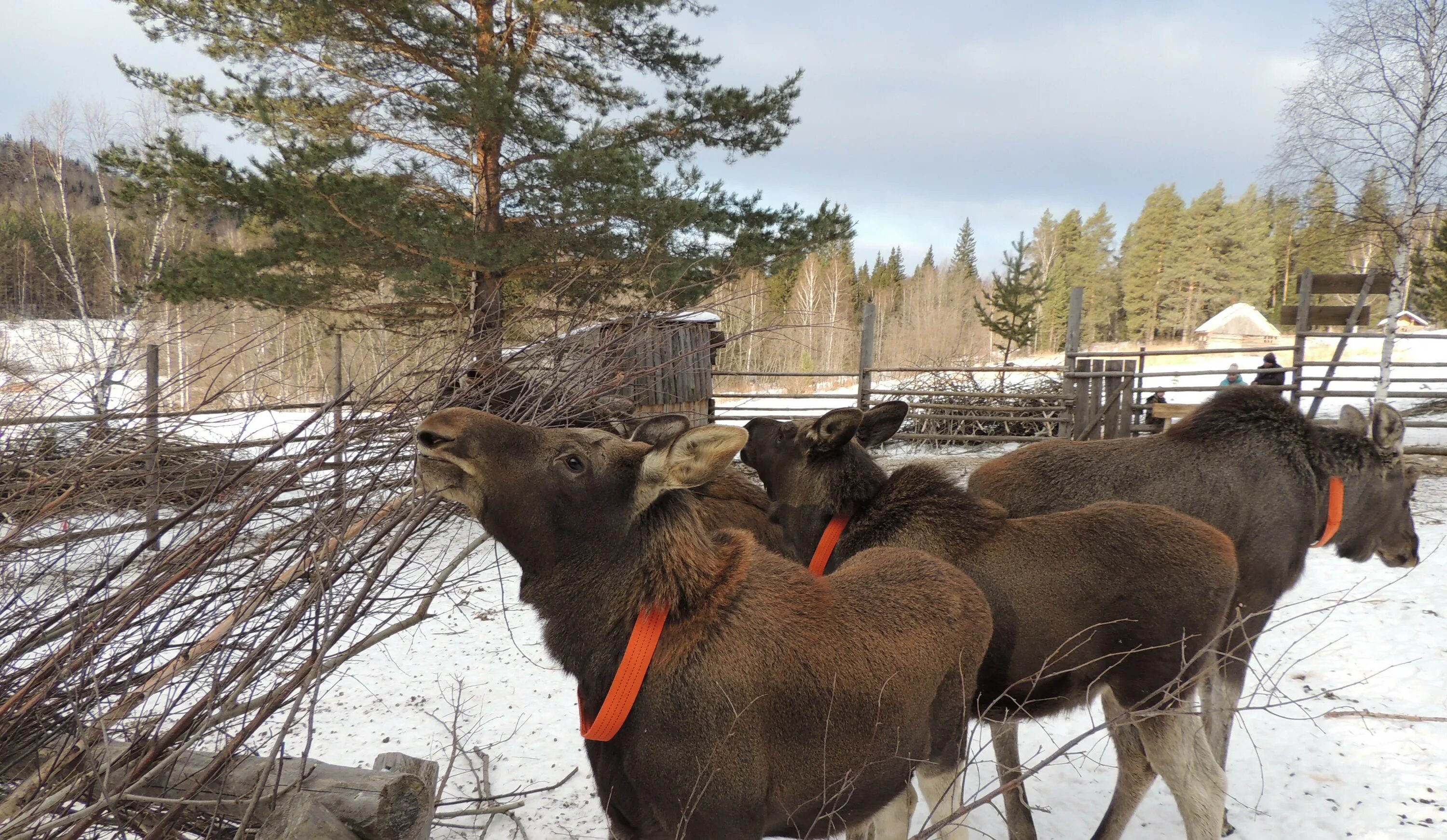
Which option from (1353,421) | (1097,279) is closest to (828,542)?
(1353,421)

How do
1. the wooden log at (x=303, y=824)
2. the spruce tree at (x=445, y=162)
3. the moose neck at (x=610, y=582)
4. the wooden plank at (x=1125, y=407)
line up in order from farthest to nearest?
the wooden plank at (x=1125, y=407) → the spruce tree at (x=445, y=162) → the wooden log at (x=303, y=824) → the moose neck at (x=610, y=582)

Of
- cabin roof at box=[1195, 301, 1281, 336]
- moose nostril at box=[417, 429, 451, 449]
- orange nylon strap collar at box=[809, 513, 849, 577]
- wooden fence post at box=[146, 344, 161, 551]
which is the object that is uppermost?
cabin roof at box=[1195, 301, 1281, 336]

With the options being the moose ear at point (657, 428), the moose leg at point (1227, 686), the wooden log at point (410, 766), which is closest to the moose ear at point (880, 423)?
the moose ear at point (657, 428)

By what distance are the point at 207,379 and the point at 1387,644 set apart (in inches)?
404

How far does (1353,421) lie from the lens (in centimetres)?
512

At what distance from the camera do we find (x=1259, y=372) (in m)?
14.6

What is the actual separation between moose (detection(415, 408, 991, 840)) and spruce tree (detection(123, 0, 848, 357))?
20.8 ft

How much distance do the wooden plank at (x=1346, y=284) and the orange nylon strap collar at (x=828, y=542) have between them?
45.3 feet

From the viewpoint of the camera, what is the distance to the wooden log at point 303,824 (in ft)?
8.71

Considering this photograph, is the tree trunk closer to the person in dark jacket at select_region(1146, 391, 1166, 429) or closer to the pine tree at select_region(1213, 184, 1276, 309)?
the person in dark jacket at select_region(1146, 391, 1166, 429)

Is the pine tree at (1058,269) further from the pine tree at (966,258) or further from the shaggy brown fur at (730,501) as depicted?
the shaggy brown fur at (730,501)

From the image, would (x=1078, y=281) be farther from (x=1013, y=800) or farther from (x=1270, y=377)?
(x=1013, y=800)

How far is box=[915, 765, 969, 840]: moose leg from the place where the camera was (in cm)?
277

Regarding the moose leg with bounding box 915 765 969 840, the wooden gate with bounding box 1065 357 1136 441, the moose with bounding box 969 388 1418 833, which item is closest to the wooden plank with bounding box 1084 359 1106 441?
the wooden gate with bounding box 1065 357 1136 441
